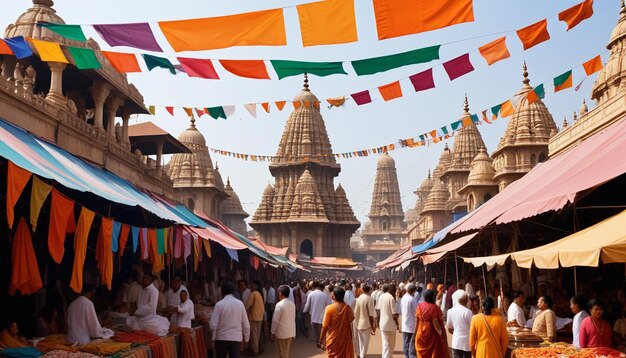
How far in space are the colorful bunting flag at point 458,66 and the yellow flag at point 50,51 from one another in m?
6.99

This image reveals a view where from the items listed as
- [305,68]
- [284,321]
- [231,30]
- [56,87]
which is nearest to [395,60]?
[305,68]

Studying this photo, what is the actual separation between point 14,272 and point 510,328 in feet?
20.1

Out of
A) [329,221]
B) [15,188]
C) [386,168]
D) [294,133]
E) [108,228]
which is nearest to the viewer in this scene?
[15,188]

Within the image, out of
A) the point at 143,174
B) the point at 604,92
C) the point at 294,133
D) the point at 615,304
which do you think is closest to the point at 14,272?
the point at 615,304

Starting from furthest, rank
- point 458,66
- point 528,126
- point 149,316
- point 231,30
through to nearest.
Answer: point 528,126 → point 458,66 → point 149,316 → point 231,30

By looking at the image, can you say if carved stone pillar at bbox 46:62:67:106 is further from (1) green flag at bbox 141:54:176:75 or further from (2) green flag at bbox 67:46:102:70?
(1) green flag at bbox 141:54:176:75

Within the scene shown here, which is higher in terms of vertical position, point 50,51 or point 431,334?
point 50,51

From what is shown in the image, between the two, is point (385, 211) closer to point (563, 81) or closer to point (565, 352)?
point (563, 81)

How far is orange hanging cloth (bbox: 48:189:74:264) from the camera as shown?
21.4 feet

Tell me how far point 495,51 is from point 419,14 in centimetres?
308

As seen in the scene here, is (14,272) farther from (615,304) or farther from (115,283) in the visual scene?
(615,304)

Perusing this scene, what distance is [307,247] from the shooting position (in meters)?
51.1

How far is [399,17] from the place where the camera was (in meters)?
8.23

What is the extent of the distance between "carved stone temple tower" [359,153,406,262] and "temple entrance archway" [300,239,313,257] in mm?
37421
